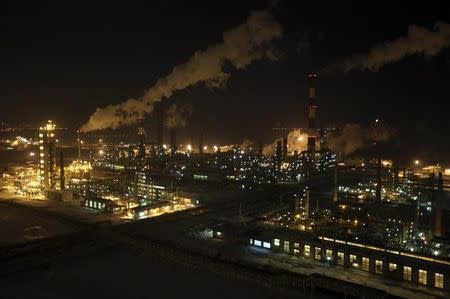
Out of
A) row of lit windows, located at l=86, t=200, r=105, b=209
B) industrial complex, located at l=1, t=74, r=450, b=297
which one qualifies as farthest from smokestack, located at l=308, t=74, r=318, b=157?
row of lit windows, located at l=86, t=200, r=105, b=209

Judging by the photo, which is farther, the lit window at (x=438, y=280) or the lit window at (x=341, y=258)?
the lit window at (x=341, y=258)

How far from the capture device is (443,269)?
1158cm

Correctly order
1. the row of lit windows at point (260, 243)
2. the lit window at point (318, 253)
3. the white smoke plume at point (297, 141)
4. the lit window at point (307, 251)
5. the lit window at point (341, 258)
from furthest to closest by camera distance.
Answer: the white smoke plume at point (297, 141) < the row of lit windows at point (260, 243) < the lit window at point (307, 251) < the lit window at point (318, 253) < the lit window at point (341, 258)

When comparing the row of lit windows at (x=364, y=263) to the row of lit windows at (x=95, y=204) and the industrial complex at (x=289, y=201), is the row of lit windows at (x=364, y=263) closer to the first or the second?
the industrial complex at (x=289, y=201)

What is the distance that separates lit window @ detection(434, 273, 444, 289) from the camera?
453 inches

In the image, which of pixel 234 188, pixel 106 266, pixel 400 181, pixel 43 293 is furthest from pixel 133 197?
pixel 400 181

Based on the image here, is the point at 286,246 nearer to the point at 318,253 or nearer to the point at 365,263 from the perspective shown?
the point at 318,253

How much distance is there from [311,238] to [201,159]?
26429mm

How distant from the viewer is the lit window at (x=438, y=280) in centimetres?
1150

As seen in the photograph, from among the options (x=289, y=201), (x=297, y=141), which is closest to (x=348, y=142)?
(x=297, y=141)

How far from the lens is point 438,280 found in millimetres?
11555

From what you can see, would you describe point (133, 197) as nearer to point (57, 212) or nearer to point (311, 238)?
point (57, 212)

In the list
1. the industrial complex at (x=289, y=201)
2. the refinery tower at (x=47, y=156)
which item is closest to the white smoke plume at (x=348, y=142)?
the industrial complex at (x=289, y=201)

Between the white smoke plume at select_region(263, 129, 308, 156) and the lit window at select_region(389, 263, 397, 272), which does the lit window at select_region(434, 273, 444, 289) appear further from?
the white smoke plume at select_region(263, 129, 308, 156)
